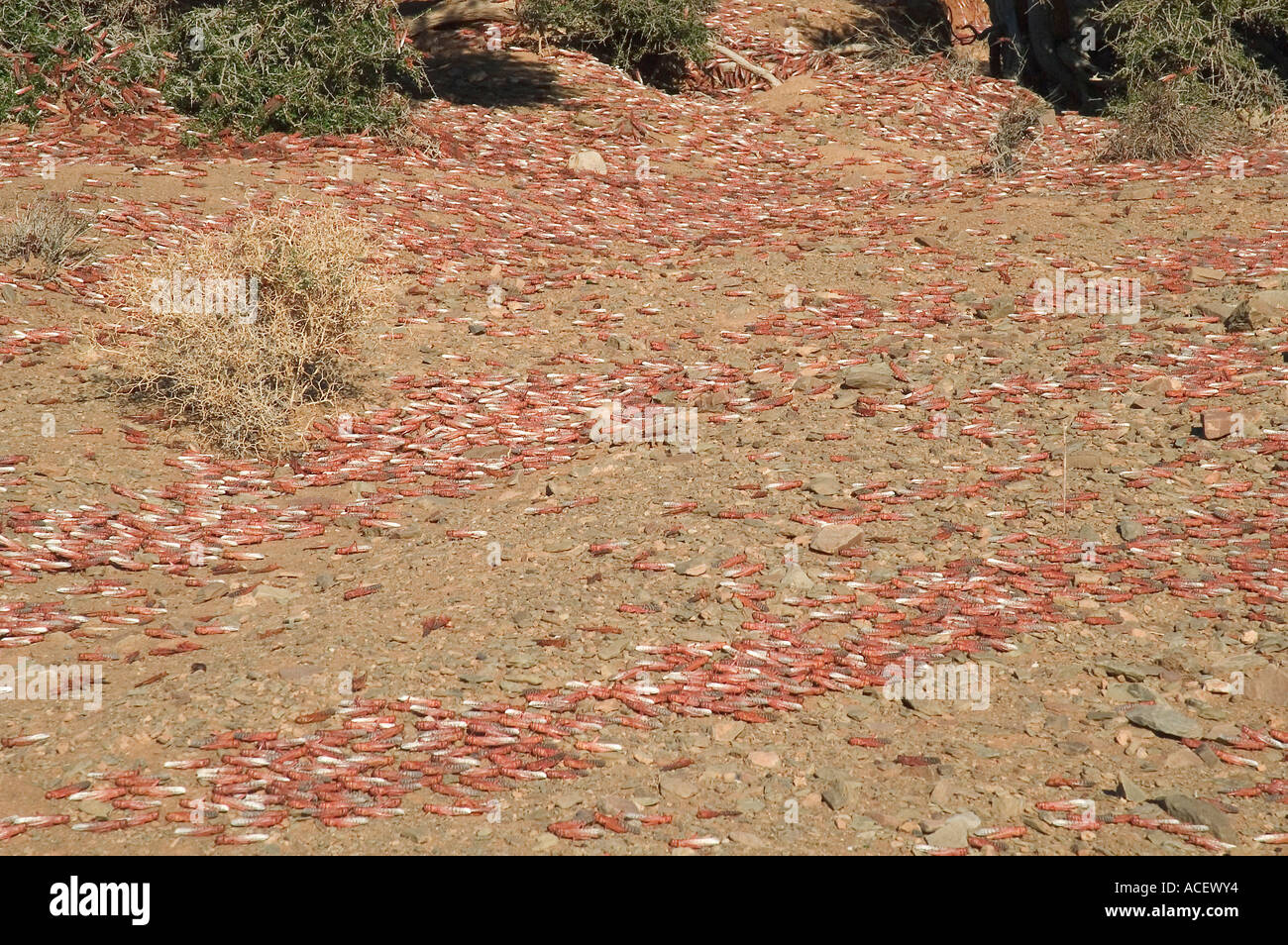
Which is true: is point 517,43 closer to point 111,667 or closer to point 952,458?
point 952,458

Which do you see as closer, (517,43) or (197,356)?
(197,356)

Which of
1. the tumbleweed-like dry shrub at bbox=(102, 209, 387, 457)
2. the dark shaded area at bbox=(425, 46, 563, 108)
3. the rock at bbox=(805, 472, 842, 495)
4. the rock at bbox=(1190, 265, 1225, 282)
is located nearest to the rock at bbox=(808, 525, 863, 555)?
the rock at bbox=(805, 472, 842, 495)

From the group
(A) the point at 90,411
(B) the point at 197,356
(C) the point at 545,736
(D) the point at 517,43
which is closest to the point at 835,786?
(C) the point at 545,736

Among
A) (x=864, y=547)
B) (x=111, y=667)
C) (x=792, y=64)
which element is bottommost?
(x=111, y=667)

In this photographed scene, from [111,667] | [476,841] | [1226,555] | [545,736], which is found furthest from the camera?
[1226,555]

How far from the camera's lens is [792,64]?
57.6 ft

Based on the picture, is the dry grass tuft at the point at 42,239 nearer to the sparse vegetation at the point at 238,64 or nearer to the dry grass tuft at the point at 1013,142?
the sparse vegetation at the point at 238,64

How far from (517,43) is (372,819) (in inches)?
569

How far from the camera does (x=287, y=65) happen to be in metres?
12.4

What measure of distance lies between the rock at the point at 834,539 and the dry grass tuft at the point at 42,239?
6285mm

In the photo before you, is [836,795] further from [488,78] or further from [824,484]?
[488,78]

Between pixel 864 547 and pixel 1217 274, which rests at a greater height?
pixel 1217 274

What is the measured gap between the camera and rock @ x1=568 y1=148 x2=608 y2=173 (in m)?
12.9

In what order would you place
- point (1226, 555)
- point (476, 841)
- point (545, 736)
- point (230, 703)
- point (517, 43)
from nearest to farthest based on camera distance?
point (476, 841) < point (545, 736) < point (230, 703) < point (1226, 555) < point (517, 43)
